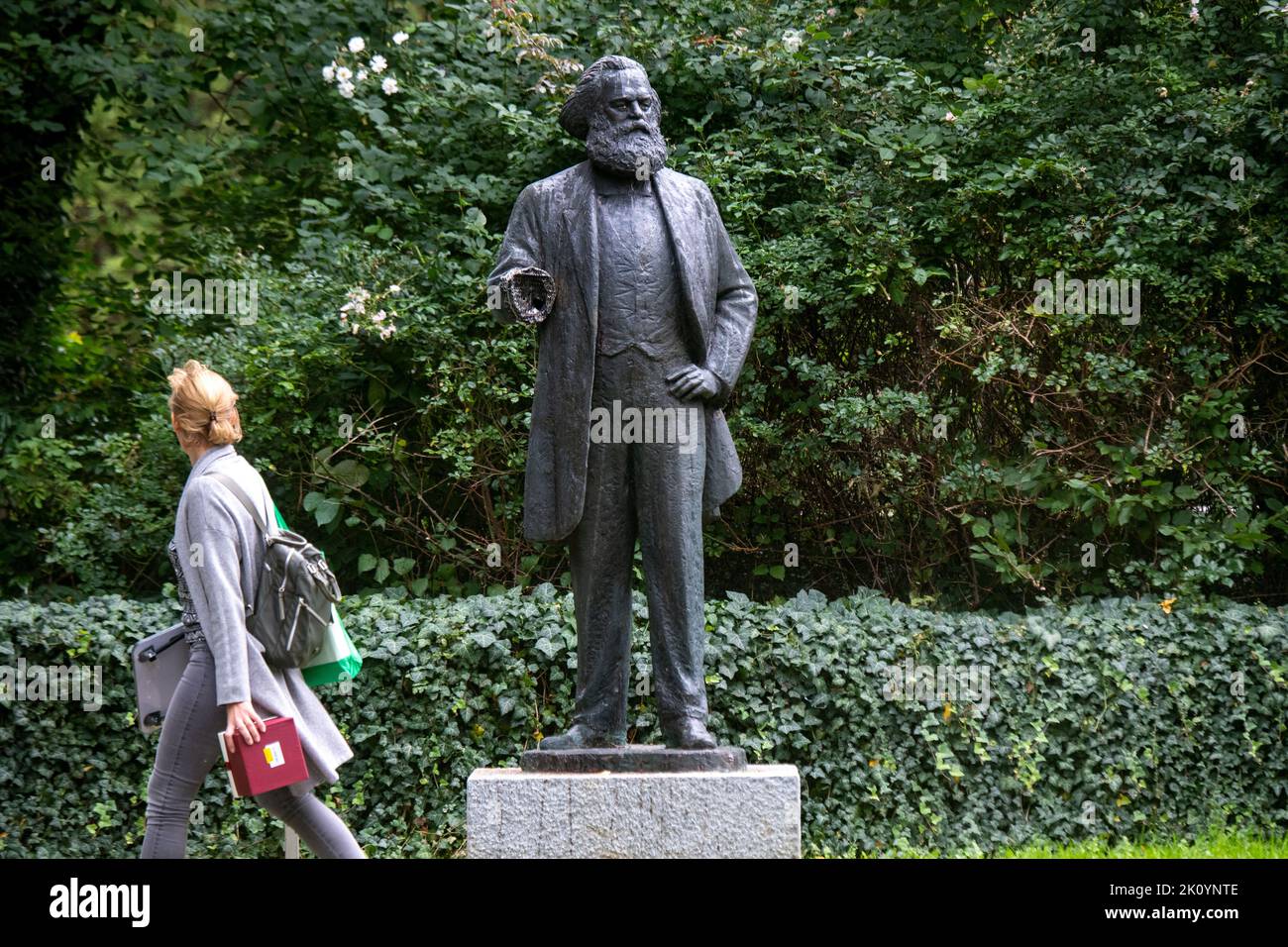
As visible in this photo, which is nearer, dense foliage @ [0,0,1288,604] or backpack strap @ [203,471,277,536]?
backpack strap @ [203,471,277,536]

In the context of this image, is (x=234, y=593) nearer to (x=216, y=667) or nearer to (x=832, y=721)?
(x=216, y=667)

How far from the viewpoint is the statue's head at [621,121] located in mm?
5094

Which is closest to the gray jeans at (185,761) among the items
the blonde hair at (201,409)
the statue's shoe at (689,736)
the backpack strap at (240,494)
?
the backpack strap at (240,494)

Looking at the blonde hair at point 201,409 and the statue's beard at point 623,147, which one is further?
the statue's beard at point 623,147

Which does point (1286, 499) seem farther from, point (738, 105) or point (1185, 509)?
point (738, 105)

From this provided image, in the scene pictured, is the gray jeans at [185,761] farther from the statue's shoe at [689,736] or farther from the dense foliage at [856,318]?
the dense foliage at [856,318]

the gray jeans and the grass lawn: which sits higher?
the gray jeans

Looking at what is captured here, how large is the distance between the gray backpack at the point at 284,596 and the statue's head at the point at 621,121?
1.73 m

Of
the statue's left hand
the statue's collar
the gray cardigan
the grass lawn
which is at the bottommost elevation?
the grass lawn

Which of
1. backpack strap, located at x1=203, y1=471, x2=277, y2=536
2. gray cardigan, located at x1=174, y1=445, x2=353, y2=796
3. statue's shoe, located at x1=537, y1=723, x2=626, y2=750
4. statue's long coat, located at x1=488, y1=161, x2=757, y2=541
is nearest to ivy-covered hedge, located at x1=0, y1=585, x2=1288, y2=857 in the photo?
statue's shoe, located at x1=537, y1=723, x2=626, y2=750

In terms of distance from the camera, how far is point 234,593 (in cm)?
437

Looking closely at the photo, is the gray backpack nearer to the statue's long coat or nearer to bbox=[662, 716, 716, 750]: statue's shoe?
the statue's long coat

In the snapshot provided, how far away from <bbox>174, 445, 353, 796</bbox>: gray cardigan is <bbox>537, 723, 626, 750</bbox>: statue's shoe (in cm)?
72

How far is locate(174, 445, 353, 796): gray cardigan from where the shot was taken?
4340 mm
